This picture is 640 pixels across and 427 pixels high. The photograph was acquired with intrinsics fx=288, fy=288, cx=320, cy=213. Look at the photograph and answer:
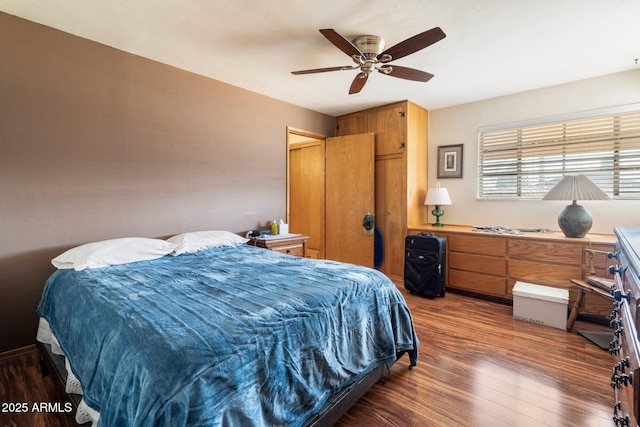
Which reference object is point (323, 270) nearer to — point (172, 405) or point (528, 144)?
point (172, 405)

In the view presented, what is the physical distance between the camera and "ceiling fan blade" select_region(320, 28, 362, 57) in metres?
1.92

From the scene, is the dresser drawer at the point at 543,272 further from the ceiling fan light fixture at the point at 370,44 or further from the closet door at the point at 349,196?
the ceiling fan light fixture at the point at 370,44

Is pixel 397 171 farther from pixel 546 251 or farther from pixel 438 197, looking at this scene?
pixel 546 251

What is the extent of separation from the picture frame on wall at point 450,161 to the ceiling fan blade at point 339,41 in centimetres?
253

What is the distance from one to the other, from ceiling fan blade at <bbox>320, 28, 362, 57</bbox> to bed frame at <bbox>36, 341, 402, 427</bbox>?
218 cm

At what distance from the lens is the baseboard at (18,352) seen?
7.08 ft

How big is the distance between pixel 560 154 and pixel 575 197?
860 mm

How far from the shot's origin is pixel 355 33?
231 centimetres

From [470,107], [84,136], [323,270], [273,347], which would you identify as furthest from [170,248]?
[470,107]

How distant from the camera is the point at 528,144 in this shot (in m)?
3.61

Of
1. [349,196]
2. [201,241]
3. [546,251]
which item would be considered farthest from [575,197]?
[201,241]

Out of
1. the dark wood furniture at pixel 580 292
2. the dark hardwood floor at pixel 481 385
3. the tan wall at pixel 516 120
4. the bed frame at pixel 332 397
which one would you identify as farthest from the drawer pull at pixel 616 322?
the tan wall at pixel 516 120

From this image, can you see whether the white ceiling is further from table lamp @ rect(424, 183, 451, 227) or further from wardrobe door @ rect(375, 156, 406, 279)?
table lamp @ rect(424, 183, 451, 227)

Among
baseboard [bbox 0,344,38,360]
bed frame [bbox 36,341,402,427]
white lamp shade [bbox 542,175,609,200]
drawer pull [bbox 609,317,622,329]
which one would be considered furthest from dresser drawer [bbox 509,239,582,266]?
baseboard [bbox 0,344,38,360]
